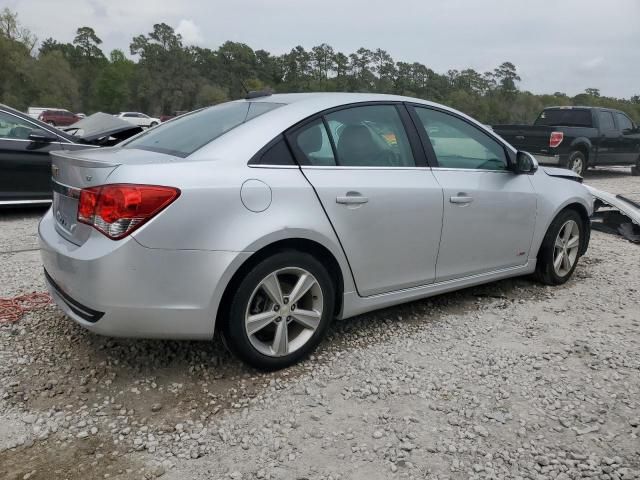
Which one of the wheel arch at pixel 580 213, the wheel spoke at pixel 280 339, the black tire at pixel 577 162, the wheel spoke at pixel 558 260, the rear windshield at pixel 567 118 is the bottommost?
the wheel spoke at pixel 280 339

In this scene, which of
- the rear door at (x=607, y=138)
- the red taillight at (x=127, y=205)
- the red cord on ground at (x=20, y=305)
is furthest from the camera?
the rear door at (x=607, y=138)

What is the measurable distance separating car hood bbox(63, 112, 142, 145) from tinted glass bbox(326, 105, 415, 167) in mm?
5401

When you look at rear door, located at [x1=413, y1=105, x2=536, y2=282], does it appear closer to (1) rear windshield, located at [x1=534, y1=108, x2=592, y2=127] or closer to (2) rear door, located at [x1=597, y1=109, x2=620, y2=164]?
(1) rear windshield, located at [x1=534, y1=108, x2=592, y2=127]

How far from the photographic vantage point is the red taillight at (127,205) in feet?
8.41

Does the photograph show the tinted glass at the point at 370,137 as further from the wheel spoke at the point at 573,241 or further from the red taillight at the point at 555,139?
the red taillight at the point at 555,139

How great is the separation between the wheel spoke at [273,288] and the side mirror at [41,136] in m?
5.52

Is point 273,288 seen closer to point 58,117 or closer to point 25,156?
point 25,156

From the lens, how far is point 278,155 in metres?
3.01

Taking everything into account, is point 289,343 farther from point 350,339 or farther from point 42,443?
point 42,443

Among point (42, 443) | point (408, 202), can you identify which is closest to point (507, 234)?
point (408, 202)

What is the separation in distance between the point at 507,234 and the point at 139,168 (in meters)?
2.77

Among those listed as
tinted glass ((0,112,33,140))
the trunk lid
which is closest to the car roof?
the trunk lid

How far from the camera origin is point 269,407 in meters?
2.77

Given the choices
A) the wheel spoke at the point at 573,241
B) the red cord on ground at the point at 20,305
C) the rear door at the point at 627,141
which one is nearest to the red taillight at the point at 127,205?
the red cord on ground at the point at 20,305
